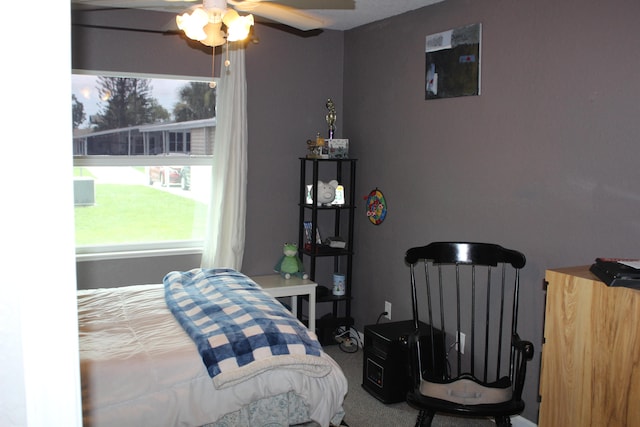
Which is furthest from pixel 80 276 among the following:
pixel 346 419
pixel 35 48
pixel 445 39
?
pixel 35 48

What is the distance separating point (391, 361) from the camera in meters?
3.60

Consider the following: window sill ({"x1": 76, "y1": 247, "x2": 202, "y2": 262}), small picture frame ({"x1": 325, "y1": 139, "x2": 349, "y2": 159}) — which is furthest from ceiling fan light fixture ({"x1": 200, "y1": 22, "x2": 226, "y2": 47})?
window sill ({"x1": 76, "y1": 247, "x2": 202, "y2": 262})

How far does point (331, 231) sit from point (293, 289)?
798 millimetres

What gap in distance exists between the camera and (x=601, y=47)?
9.02 feet

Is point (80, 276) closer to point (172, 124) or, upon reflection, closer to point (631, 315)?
point (172, 124)

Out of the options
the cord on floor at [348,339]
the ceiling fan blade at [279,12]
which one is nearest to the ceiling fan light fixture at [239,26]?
the ceiling fan blade at [279,12]

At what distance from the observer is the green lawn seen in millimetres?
4270

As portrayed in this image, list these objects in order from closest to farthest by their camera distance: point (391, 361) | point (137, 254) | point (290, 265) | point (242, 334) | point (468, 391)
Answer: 1. point (242, 334)
2. point (468, 391)
3. point (391, 361)
4. point (137, 254)
5. point (290, 265)

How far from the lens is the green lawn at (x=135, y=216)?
14.0 ft

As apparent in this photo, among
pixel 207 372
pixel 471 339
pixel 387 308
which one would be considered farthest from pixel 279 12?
pixel 387 308

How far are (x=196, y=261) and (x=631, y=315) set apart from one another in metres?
3.21

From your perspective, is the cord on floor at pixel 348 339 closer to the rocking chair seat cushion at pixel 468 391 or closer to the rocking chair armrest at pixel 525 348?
the rocking chair seat cushion at pixel 468 391

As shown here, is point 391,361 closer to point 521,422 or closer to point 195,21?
→ point 521,422

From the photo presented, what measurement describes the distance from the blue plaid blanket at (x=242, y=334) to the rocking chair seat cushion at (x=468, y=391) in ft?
1.78
